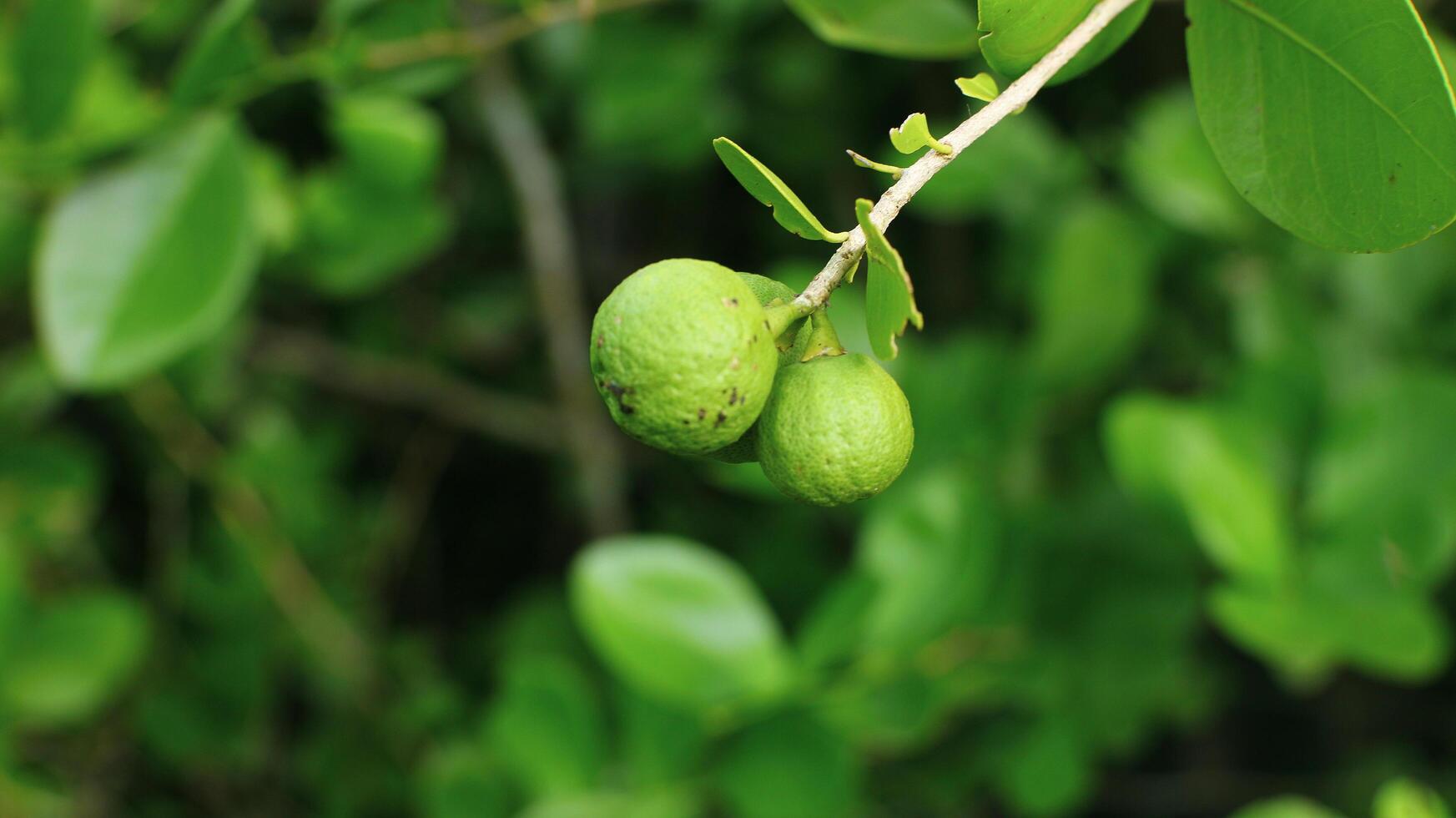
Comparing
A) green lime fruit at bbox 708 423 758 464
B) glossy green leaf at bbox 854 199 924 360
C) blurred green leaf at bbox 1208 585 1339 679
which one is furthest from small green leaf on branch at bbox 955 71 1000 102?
blurred green leaf at bbox 1208 585 1339 679

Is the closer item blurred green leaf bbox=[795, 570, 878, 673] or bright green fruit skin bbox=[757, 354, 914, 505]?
bright green fruit skin bbox=[757, 354, 914, 505]

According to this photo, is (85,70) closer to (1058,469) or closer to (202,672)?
(202,672)

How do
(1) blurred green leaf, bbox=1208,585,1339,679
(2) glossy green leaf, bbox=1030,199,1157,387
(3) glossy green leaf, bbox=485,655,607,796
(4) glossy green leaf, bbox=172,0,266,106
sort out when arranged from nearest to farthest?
1. (4) glossy green leaf, bbox=172,0,266,106
2. (1) blurred green leaf, bbox=1208,585,1339,679
3. (3) glossy green leaf, bbox=485,655,607,796
4. (2) glossy green leaf, bbox=1030,199,1157,387

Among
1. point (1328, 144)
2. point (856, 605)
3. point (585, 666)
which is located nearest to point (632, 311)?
point (1328, 144)

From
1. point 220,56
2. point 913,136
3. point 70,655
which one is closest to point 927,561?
point 913,136

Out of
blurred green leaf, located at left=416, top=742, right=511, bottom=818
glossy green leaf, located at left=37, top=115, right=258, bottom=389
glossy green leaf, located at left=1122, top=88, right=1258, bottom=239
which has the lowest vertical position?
blurred green leaf, located at left=416, top=742, right=511, bottom=818

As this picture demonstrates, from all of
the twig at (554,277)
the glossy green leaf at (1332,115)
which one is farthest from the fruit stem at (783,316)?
the twig at (554,277)

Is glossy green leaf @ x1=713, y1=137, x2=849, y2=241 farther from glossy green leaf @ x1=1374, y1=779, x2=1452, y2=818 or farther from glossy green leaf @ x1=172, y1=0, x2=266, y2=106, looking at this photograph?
glossy green leaf @ x1=1374, y1=779, x2=1452, y2=818

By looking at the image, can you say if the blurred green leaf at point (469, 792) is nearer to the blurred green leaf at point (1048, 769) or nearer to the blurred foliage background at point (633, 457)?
the blurred foliage background at point (633, 457)
